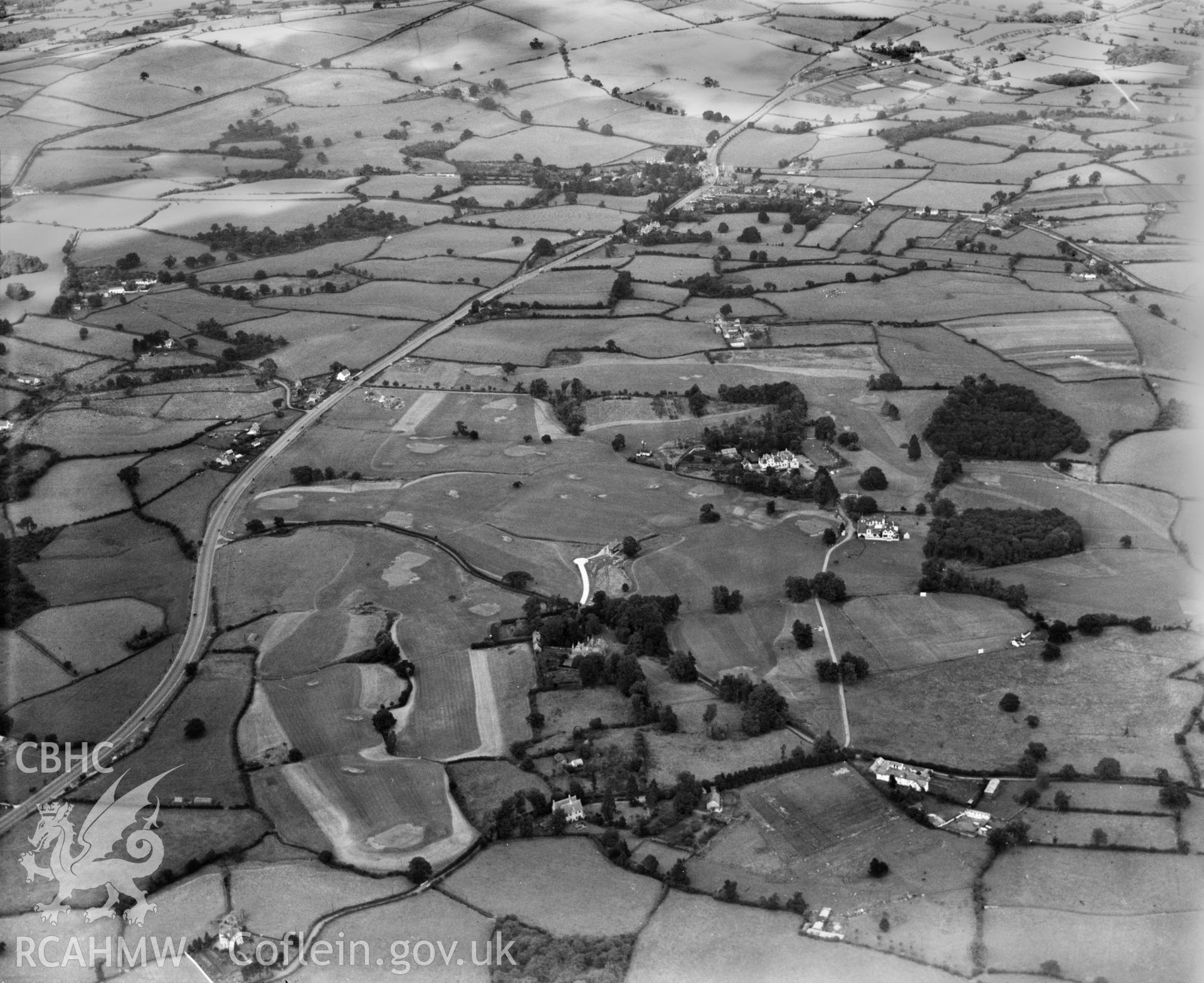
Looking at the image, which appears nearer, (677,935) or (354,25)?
(677,935)

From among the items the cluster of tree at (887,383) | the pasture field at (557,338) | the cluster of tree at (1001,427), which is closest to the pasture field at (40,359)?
the pasture field at (557,338)

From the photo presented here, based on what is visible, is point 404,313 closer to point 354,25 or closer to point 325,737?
point 325,737

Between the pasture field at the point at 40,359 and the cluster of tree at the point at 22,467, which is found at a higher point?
the cluster of tree at the point at 22,467

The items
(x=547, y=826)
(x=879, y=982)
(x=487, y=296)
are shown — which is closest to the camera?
(x=879, y=982)

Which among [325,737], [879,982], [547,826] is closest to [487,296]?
[325,737]

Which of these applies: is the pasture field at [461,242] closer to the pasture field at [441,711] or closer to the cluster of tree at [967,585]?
the cluster of tree at [967,585]

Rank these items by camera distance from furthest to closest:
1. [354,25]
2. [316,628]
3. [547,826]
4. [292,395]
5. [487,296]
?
[354,25], [487,296], [292,395], [316,628], [547,826]

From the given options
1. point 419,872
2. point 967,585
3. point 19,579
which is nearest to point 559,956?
point 419,872

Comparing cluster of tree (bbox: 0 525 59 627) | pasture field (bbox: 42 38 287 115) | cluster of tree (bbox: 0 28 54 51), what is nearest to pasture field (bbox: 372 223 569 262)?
pasture field (bbox: 42 38 287 115)
